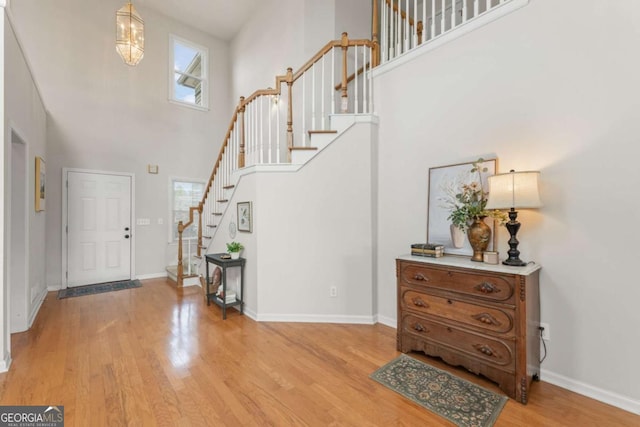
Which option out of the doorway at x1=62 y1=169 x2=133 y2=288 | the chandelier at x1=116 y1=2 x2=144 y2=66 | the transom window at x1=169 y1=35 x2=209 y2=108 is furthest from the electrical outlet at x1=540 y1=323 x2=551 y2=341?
the transom window at x1=169 y1=35 x2=209 y2=108

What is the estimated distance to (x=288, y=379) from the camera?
85.3 inches

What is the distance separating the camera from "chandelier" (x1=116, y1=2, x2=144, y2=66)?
315cm

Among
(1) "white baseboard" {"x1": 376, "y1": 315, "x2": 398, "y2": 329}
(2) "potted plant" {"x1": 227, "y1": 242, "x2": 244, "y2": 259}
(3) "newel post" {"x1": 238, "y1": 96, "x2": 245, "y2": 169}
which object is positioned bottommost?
(1) "white baseboard" {"x1": 376, "y1": 315, "x2": 398, "y2": 329}

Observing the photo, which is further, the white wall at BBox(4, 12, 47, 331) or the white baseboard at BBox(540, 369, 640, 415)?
the white wall at BBox(4, 12, 47, 331)

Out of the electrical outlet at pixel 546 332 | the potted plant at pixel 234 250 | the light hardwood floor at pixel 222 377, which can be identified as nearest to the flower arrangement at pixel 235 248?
the potted plant at pixel 234 250

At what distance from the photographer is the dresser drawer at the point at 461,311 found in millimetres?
1963

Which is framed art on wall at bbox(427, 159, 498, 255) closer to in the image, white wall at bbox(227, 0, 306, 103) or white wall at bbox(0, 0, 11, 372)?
white wall at bbox(227, 0, 306, 103)

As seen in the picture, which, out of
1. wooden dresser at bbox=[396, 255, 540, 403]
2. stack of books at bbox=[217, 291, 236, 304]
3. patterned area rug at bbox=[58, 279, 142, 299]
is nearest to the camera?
wooden dresser at bbox=[396, 255, 540, 403]

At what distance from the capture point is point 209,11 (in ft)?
18.3

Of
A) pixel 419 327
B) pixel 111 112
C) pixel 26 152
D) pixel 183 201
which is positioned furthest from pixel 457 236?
pixel 111 112

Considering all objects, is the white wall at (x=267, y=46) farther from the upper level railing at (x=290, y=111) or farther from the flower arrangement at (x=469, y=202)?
the flower arrangement at (x=469, y=202)

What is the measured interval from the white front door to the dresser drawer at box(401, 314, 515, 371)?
5.07 metres

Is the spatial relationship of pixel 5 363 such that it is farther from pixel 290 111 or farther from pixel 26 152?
pixel 290 111

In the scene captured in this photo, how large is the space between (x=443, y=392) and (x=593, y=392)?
102cm
